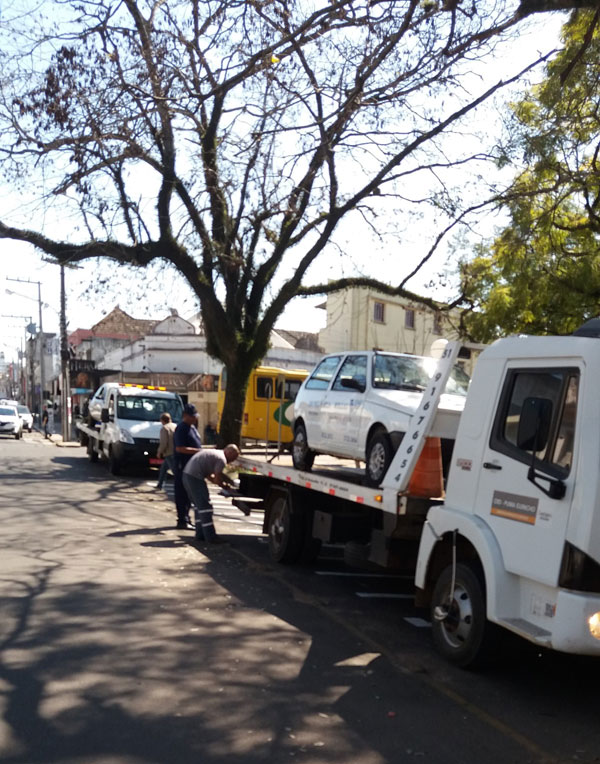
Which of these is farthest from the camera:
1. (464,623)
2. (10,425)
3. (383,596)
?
(10,425)

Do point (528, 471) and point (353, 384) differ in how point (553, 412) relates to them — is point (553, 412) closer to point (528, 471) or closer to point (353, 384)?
point (528, 471)

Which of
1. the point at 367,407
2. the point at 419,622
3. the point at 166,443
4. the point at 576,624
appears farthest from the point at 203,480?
the point at 576,624

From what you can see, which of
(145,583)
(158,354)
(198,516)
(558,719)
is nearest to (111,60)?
(198,516)

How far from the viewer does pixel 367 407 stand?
968cm

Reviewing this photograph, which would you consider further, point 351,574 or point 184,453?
point 184,453

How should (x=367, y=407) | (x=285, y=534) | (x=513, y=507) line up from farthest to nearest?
1. (x=285, y=534)
2. (x=367, y=407)
3. (x=513, y=507)

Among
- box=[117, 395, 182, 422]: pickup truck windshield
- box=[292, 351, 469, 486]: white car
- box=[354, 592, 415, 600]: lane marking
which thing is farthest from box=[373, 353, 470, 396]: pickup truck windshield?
box=[117, 395, 182, 422]: pickup truck windshield

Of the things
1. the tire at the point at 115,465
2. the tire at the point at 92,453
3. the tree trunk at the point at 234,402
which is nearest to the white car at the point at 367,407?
the tire at the point at 115,465

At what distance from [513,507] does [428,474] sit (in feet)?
5.35

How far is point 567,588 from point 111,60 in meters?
11.5

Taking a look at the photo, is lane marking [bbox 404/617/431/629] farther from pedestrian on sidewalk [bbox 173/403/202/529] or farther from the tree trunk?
the tree trunk

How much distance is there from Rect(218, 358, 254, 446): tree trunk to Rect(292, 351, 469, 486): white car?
10.5 meters

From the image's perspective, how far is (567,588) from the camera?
5.23 meters

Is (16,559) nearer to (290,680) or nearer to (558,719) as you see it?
(290,680)
